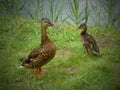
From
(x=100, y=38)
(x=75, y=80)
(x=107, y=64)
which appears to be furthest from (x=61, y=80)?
(x=100, y=38)

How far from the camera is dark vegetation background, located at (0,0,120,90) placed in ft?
11.8

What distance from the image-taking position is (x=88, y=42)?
4.02 meters

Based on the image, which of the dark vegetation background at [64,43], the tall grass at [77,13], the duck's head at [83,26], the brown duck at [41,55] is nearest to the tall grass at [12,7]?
the dark vegetation background at [64,43]

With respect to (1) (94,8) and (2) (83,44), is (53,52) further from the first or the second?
(1) (94,8)

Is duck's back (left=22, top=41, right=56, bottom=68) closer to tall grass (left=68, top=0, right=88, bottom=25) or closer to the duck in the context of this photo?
the duck

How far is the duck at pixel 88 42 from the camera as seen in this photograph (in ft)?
13.0

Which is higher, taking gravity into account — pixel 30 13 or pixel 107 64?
pixel 30 13

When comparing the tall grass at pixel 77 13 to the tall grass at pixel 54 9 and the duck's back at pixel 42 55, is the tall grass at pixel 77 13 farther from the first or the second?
the duck's back at pixel 42 55

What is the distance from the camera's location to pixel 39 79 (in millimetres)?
3662

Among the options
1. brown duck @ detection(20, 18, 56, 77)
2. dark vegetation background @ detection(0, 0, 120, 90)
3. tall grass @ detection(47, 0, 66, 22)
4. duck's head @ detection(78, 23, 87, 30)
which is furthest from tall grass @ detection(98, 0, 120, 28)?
brown duck @ detection(20, 18, 56, 77)

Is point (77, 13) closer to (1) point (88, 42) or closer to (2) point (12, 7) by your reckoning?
(1) point (88, 42)

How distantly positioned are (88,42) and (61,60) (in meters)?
0.29

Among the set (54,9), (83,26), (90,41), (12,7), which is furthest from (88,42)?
(12,7)

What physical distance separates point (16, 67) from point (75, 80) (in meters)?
0.53
